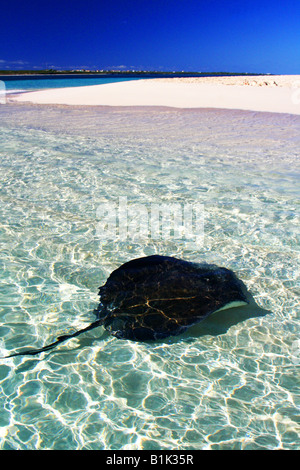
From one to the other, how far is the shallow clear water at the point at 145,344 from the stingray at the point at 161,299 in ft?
0.69

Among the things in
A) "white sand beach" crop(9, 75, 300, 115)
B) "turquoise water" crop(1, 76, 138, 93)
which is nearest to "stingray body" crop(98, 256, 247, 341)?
"white sand beach" crop(9, 75, 300, 115)

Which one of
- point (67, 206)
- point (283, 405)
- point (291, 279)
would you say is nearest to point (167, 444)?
point (283, 405)

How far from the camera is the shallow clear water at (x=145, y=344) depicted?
279 cm

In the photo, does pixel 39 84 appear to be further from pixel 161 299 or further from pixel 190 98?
pixel 161 299

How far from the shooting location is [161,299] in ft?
12.0

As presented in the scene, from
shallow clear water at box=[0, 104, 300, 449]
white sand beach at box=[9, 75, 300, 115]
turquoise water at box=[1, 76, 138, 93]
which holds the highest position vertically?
turquoise water at box=[1, 76, 138, 93]

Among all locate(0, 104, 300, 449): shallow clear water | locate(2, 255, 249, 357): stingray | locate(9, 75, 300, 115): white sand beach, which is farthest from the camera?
locate(9, 75, 300, 115): white sand beach

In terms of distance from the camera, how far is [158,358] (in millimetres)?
3398

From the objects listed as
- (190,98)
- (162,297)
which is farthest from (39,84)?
(162,297)

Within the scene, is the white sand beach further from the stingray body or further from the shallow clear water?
the stingray body

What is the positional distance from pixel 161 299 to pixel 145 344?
0.45 metres

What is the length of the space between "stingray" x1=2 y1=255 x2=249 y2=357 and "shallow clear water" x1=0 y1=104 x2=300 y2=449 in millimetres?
211

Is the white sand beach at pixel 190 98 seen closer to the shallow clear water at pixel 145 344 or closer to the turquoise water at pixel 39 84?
the turquoise water at pixel 39 84

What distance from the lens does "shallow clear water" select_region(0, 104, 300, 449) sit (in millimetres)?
2791
